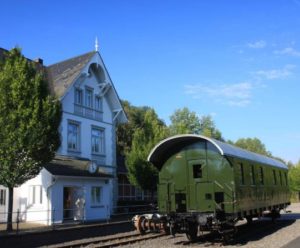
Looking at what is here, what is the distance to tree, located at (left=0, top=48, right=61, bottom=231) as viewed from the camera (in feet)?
63.5

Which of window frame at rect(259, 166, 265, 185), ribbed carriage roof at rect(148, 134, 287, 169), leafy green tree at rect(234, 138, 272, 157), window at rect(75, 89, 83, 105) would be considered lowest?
window frame at rect(259, 166, 265, 185)

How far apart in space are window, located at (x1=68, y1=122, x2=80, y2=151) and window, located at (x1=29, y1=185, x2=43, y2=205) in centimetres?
422

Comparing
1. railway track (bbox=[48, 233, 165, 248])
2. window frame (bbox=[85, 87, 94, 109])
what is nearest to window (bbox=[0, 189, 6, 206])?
railway track (bbox=[48, 233, 165, 248])

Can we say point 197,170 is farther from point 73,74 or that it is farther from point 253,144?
point 253,144

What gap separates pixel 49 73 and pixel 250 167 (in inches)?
746

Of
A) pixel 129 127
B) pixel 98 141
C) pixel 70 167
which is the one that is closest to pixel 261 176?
pixel 70 167

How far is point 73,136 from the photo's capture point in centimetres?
2842

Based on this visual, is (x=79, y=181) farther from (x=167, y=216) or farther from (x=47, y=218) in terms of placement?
(x=167, y=216)

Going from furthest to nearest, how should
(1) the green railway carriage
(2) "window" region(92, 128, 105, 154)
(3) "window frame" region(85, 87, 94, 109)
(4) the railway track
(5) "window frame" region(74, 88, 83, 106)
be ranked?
(2) "window" region(92, 128, 105, 154) < (3) "window frame" region(85, 87, 94, 109) < (5) "window frame" region(74, 88, 83, 106) < (4) the railway track < (1) the green railway carriage

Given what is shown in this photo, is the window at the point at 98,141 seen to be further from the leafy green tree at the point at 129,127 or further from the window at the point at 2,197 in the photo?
the leafy green tree at the point at 129,127

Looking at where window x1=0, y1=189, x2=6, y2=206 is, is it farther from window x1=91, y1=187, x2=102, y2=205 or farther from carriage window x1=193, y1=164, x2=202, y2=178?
carriage window x1=193, y1=164, x2=202, y2=178

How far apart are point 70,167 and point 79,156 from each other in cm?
304

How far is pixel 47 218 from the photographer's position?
2323cm

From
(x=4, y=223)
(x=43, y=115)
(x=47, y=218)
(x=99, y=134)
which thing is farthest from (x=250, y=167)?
(x=99, y=134)
